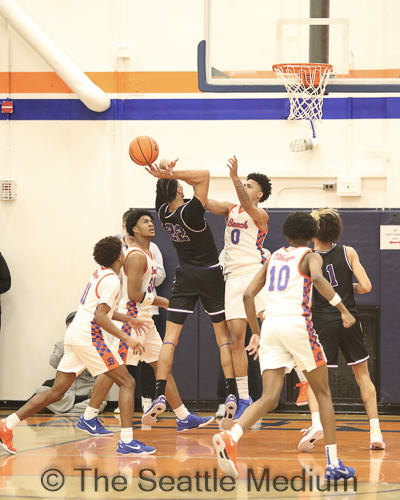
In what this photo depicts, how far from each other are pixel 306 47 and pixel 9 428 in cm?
449

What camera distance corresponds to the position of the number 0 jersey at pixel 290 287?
497 centimetres

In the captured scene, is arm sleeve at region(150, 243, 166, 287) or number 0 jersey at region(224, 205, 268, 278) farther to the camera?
arm sleeve at region(150, 243, 166, 287)

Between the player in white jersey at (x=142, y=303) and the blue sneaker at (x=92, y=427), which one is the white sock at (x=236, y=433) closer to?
the player in white jersey at (x=142, y=303)

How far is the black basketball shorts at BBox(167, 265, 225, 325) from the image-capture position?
259 inches

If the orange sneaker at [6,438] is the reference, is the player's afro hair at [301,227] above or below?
above

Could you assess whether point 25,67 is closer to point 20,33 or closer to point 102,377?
point 20,33

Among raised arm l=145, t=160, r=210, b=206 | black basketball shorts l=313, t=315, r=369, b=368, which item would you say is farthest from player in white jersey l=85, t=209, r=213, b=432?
black basketball shorts l=313, t=315, r=369, b=368

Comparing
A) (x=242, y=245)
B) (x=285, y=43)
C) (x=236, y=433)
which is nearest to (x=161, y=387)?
(x=242, y=245)

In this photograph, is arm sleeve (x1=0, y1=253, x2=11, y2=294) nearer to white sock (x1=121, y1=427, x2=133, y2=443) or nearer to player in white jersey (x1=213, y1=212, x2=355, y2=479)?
white sock (x1=121, y1=427, x2=133, y2=443)

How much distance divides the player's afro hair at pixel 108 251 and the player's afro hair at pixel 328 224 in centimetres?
178

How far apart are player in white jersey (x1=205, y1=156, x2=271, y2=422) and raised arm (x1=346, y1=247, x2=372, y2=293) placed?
3.20 feet

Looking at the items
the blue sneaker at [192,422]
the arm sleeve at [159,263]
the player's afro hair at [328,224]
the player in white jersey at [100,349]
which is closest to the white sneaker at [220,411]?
the blue sneaker at [192,422]

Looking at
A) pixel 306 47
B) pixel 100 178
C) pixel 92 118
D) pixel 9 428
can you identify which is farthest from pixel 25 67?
pixel 9 428

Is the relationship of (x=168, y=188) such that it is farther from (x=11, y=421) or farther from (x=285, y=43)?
(x=11, y=421)
